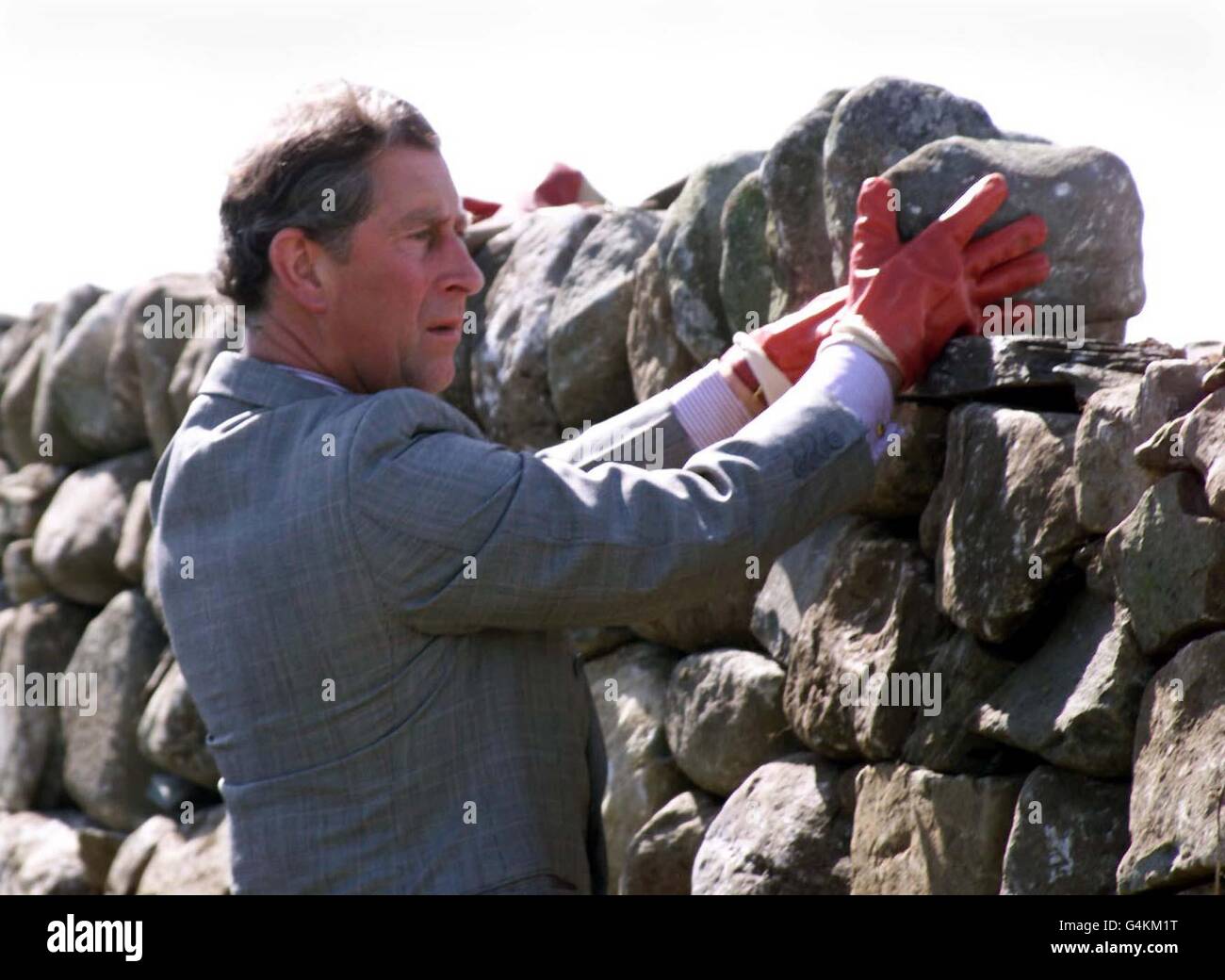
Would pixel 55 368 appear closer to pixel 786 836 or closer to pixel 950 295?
pixel 786 836

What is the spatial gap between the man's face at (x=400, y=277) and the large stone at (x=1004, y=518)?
2.58 feet

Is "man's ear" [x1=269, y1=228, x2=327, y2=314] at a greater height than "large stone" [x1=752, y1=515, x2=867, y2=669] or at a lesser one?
greater

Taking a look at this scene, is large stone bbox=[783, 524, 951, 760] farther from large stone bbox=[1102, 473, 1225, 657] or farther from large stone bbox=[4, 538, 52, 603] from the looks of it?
large stone bbox=[4, 538, 52, 603]

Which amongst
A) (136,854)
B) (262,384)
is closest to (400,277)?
(262,384)

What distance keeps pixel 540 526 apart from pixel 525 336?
195 cm

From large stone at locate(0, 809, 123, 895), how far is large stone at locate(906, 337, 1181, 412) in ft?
12.2

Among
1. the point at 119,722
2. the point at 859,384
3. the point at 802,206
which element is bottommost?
the point at 119,722

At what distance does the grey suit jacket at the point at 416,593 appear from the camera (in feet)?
7.25

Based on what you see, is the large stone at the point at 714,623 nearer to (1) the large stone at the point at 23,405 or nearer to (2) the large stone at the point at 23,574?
(2) the large stone at the point at 23,574

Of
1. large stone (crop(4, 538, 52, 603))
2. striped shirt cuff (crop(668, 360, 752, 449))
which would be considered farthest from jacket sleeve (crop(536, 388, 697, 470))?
large stone (crop(4, 538, 52, 603))

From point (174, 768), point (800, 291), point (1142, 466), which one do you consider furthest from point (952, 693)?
point (174, 768)

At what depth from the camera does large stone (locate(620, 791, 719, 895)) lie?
11.2ft

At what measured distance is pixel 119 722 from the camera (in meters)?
5.54

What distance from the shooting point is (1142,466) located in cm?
229
